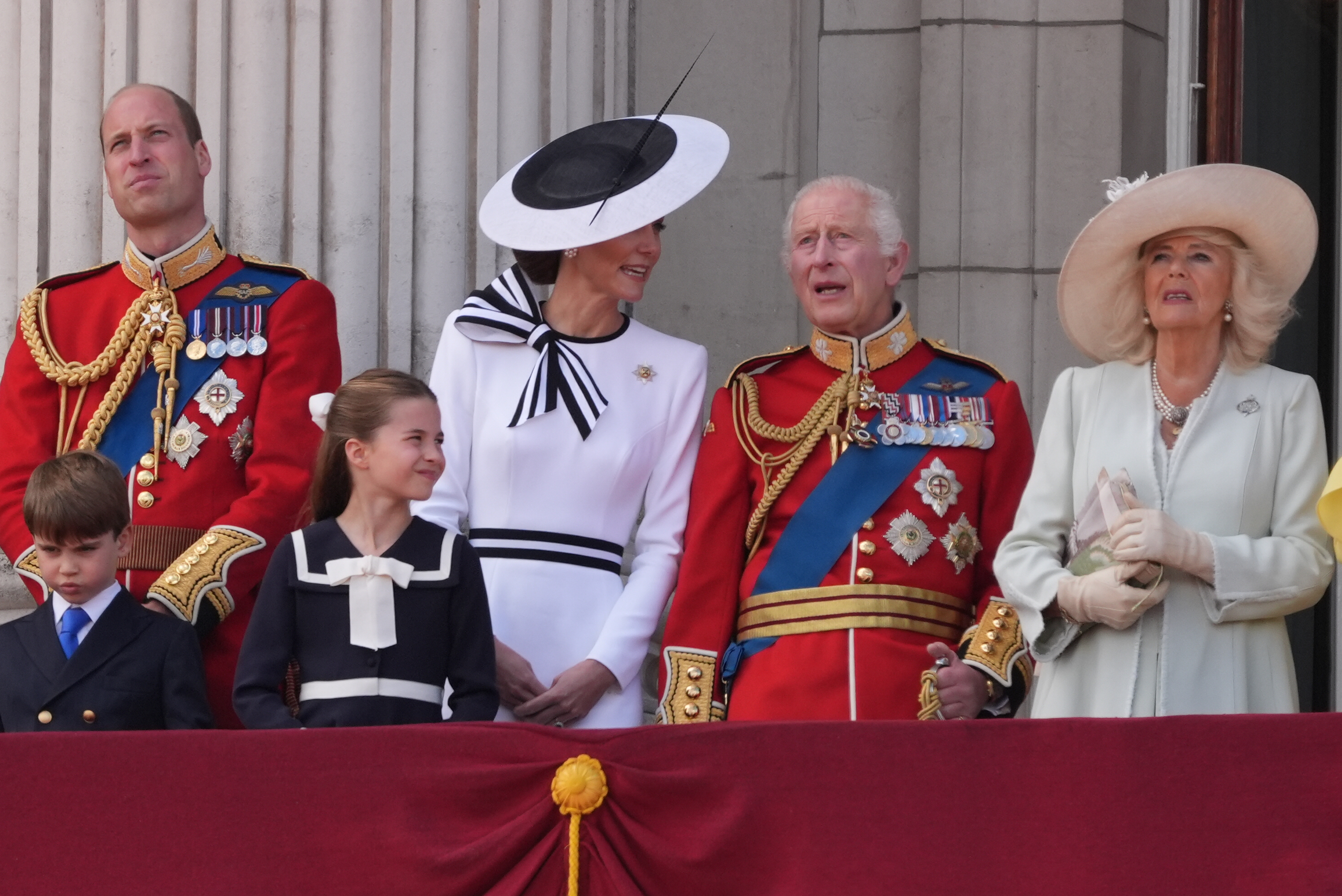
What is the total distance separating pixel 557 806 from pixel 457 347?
4.51ft

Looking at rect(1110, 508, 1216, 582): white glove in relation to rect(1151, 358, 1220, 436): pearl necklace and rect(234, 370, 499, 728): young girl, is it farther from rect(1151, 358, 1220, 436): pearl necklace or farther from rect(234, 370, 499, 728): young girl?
rect(234, 370, 499, 728): young girl

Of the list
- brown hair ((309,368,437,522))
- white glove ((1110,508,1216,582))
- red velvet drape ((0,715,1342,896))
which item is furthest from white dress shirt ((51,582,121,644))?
white glove ((1110,508,1216,582))

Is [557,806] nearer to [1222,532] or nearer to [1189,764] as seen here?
[1189,764]

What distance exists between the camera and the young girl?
3.60 meters

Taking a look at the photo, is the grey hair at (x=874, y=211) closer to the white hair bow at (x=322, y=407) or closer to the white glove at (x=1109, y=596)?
the white glove at (x=1109, y=596)

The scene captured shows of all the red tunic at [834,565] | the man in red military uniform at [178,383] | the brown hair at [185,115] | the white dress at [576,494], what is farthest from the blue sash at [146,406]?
the red tunic at [834,565]

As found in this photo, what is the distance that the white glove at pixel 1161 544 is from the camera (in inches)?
144

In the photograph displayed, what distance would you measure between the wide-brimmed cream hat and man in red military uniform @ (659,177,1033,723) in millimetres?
343

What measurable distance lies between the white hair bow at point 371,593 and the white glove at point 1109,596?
1.19 m

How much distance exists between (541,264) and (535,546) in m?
0.64

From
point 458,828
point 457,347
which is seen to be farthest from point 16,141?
point 458,828

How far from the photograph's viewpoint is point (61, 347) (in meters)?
4.46

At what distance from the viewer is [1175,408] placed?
12.9ft

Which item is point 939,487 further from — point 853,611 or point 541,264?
point 541,264
